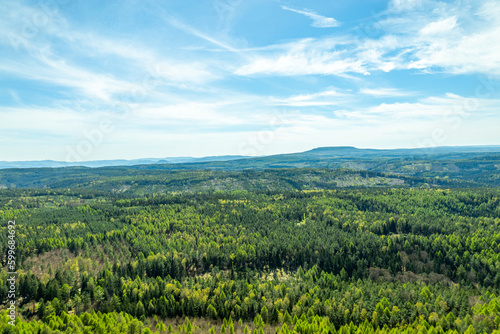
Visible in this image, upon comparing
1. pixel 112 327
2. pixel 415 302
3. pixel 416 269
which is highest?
pixel 112 327

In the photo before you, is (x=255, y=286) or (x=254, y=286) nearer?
(x=254, y=286)

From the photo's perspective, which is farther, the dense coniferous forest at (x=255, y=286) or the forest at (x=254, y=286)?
the dense coniferous forest at (x=255, y=286)

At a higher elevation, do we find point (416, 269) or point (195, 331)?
point (195, 331)

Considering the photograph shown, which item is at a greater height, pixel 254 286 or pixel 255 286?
pixel 254 286

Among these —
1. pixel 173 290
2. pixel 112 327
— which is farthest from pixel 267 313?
pixel 112 327

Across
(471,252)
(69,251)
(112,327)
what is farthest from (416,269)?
(69,251)

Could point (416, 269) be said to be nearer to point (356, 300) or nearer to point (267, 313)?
point (356, 300)

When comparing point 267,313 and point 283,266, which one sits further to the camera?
point 283,266

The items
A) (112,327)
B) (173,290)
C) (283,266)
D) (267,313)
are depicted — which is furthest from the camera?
(283,266)

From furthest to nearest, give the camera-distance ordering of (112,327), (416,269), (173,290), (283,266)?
(283,266), (416,269), (173,290), (112,327)

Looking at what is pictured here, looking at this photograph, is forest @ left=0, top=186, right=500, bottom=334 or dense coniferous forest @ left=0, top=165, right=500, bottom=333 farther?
dense coniferous forest @ left=0, top=165, right=500, bottom=333
